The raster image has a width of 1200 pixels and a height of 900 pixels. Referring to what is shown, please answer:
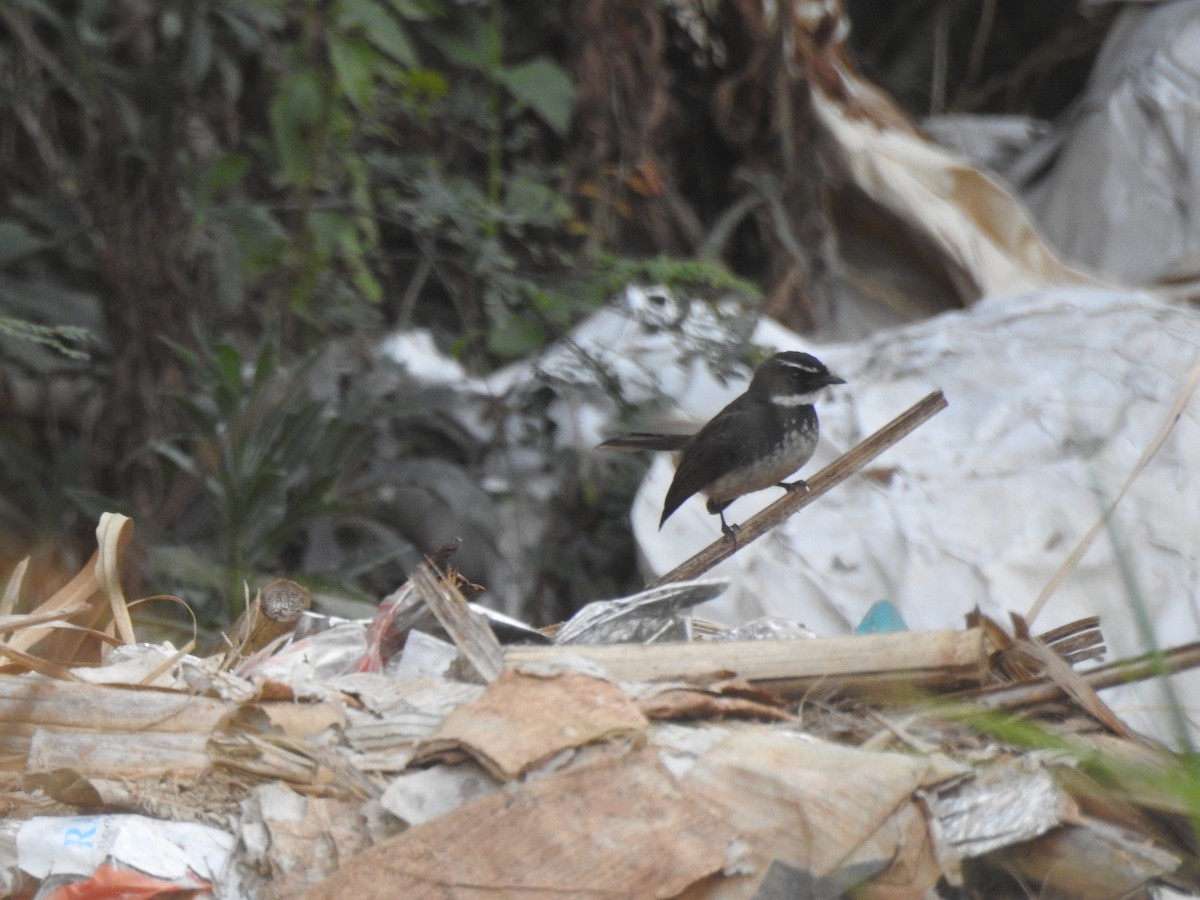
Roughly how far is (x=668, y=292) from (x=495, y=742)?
409cm

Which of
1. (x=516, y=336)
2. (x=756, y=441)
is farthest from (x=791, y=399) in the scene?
(x=516, y=336)

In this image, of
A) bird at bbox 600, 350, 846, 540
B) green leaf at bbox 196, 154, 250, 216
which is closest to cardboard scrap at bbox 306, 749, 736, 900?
bird at bbox 600, 350, 846, 540

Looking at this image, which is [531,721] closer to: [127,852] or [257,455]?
[127,852]

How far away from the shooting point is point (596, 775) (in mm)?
1989

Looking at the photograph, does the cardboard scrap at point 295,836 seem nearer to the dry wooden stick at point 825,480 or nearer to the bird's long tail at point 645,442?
the dry wooden stick at point 825,480

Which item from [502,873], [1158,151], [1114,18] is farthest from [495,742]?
[1114,18]

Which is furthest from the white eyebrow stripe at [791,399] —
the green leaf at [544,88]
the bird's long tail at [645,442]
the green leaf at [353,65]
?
the green leaf at [544,88]

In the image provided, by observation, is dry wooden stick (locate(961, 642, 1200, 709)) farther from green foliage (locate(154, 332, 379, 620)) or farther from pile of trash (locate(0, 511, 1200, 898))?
green foliage (locate(154, 332, 379, 620))

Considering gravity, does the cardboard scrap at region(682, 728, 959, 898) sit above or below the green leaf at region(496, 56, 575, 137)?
above

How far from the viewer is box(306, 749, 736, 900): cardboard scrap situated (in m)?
1.90

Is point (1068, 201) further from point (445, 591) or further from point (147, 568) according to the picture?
point (445, 591)

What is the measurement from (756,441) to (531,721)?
96.4 inches

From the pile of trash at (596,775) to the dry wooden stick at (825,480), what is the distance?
0.73 metres

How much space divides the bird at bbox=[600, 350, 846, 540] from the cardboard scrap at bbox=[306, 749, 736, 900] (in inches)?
95.2
